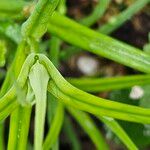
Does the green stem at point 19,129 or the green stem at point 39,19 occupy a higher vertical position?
the green stem at point 39,19

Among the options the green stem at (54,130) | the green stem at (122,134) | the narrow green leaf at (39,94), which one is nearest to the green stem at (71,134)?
the green stem at (54,130)

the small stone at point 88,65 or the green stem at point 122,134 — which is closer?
the green stem at point 122,134

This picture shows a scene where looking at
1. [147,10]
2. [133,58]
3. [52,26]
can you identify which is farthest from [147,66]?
[147,10]

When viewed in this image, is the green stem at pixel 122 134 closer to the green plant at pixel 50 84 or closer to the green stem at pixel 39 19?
the green plant at pixel 50 84

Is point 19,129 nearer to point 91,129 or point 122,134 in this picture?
point 122,134

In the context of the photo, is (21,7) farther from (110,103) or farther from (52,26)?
(110,103)

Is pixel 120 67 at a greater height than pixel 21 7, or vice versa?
pixel 21 7

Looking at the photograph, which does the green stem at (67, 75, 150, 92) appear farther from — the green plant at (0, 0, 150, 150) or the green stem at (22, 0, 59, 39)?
the green stem at (22, 0, 59, 39)

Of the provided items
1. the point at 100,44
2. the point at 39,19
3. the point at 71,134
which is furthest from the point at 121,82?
the point at 71,134

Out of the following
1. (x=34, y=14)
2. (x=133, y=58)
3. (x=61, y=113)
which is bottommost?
(x=61, y=113)
